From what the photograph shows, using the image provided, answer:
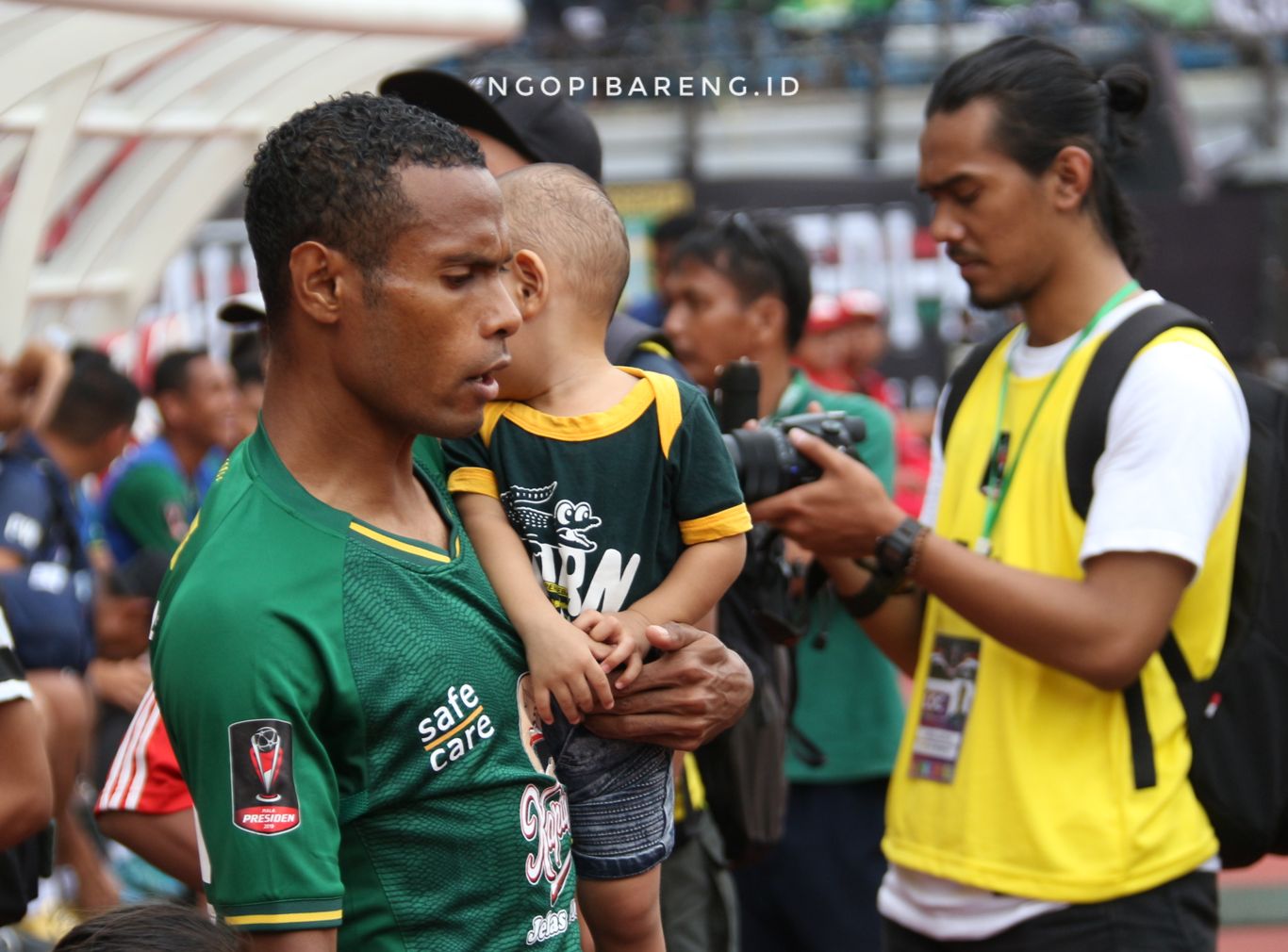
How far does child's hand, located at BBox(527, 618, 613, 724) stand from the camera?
1838mm

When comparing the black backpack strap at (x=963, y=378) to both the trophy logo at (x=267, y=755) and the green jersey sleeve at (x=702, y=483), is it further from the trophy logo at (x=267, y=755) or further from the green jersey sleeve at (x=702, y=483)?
the trophy logo at (x=267, y=755)

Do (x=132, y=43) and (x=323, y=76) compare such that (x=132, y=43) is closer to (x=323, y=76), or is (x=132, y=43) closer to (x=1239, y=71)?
(x=323, y=76)

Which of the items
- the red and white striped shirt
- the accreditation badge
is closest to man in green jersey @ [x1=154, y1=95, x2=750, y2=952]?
the red and white striped shirt

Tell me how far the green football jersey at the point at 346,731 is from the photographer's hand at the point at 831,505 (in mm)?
978

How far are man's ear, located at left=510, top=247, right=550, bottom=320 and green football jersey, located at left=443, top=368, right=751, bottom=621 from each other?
0.43 feet

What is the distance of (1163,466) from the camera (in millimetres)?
2539

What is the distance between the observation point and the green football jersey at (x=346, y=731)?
5.10 ft

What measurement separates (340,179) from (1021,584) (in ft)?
4.70

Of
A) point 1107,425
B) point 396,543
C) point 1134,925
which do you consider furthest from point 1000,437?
point 396,543

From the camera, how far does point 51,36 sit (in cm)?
449

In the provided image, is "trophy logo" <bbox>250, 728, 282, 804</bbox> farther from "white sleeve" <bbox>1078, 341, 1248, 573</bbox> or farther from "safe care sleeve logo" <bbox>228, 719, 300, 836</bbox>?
"white sleeve" <bbox>1078, 341, 1248, 573</bbox>

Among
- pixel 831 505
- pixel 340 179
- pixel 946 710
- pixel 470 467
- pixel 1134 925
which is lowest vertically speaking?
pixel 1134 925

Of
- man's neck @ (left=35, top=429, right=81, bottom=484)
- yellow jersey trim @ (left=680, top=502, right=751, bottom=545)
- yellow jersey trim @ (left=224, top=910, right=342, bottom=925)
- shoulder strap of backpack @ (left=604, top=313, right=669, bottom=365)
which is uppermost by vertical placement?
shoulder strap of backpack @ (left=604, top=313, right=669, bottom=365)

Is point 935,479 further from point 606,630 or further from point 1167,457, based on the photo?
point 606,630
